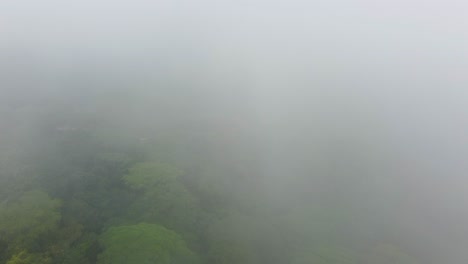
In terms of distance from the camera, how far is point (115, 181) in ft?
105

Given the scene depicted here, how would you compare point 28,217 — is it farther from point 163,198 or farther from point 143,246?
point 163,198

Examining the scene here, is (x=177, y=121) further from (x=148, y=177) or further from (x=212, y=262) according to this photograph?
(x=212, y=262)

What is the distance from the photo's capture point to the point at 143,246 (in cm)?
2369

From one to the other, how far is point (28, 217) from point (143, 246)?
8949 mm

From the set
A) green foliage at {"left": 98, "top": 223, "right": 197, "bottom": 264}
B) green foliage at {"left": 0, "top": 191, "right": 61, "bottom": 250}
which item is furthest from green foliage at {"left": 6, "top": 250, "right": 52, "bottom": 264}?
green foliage at {"left": 98, "top": 223, "right": 197, "bottom": 264}

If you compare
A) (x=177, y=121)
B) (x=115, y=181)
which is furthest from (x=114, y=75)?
(x=115, y=181)

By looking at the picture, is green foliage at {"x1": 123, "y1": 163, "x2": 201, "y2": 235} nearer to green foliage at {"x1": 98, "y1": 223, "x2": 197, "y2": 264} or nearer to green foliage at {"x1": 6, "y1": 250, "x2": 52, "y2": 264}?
green foliage at {"x1": 98, "y1": 223, "x2": 197, "y2": 264}

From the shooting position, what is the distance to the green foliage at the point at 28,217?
24031mm

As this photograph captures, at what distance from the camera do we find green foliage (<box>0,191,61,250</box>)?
24031 millimetres

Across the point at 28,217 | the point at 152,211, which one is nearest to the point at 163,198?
the point at 152,211

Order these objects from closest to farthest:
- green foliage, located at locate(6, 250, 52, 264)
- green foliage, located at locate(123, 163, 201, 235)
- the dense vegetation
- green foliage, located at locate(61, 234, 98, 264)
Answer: green foliage, located at locate(6, 250, 52, 264) < green foliage, located at locate(61, 234, 98, 264) < the dense vegetation < green foliage, located at locate(123, 163, 201, 235)

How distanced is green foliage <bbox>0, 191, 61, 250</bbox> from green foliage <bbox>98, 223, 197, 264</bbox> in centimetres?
430

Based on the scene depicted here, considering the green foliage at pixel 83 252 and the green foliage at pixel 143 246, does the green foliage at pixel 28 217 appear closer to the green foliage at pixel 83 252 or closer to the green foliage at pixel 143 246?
the green foliage at pixel 83 252

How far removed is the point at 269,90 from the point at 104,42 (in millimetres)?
49645
